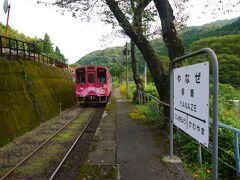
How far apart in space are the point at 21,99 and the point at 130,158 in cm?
737

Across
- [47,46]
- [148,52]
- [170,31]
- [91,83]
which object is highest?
[47,46]

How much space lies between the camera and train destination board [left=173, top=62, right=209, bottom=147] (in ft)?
12.1

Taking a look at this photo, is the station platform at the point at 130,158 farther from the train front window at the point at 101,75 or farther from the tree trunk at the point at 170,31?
the train front window at the point at 101,75

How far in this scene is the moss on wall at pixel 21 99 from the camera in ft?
34.5

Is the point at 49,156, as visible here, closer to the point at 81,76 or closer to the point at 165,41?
the point at 165,41

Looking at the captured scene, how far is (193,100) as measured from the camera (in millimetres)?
4191

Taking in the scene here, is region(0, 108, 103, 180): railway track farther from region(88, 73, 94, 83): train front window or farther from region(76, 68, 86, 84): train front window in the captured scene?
region(76, 68, 86, 84): train front window

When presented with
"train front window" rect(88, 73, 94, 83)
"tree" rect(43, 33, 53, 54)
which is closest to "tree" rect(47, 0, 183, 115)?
"train front window" rect(88, 73, 94, 83)

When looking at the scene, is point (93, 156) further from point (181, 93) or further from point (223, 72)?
point (223, 72)

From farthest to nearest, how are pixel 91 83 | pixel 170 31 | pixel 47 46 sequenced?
pixel 47 46, pixel 91 83, pixel 170 31

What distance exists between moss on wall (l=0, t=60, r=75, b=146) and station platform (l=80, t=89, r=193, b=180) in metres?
3.20

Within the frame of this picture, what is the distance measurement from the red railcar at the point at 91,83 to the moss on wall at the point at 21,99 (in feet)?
13.9

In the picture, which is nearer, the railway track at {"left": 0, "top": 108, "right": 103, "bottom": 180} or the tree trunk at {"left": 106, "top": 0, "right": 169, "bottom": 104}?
the railway track at {"left": 0, "top": 108, "right": 103, "bottom": 180}

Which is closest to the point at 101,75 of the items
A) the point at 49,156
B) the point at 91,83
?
the point at 91,83
